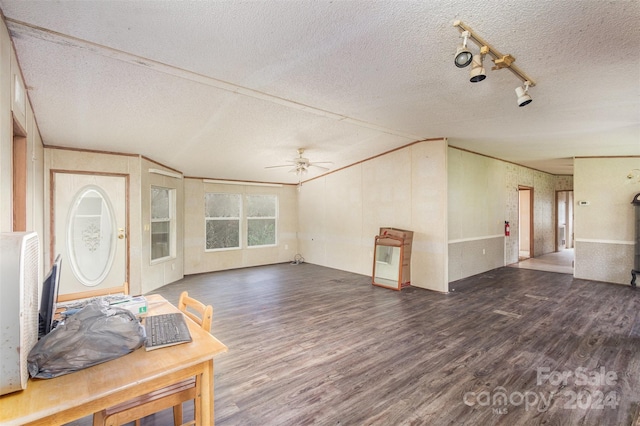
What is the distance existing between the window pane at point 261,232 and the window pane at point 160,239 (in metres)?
2.07

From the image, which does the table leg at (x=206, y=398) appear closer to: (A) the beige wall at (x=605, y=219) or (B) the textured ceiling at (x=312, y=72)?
(B) the textured ceiling at (x=312, y=72)

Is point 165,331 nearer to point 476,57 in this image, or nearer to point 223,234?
point 476,57

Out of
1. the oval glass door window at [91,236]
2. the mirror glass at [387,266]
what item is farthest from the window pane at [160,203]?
the mirror glass at [387,266]

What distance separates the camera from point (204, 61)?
8.21 ft

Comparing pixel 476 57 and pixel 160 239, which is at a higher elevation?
pixel 476 57

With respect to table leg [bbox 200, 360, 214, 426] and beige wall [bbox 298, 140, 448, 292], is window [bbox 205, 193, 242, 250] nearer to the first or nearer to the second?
beige wall [bbox 298, 140, 448, 292]

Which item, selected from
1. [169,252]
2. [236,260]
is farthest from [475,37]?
[236,260]

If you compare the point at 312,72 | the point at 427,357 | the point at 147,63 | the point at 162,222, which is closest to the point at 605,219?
the point at 427,357

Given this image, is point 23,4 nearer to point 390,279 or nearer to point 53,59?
point 53,59

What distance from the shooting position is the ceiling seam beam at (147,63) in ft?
6.57

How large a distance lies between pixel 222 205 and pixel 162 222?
64.7 inches

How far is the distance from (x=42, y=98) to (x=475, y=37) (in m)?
3.91

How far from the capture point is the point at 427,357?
287 centimetres

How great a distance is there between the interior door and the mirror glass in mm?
4367
